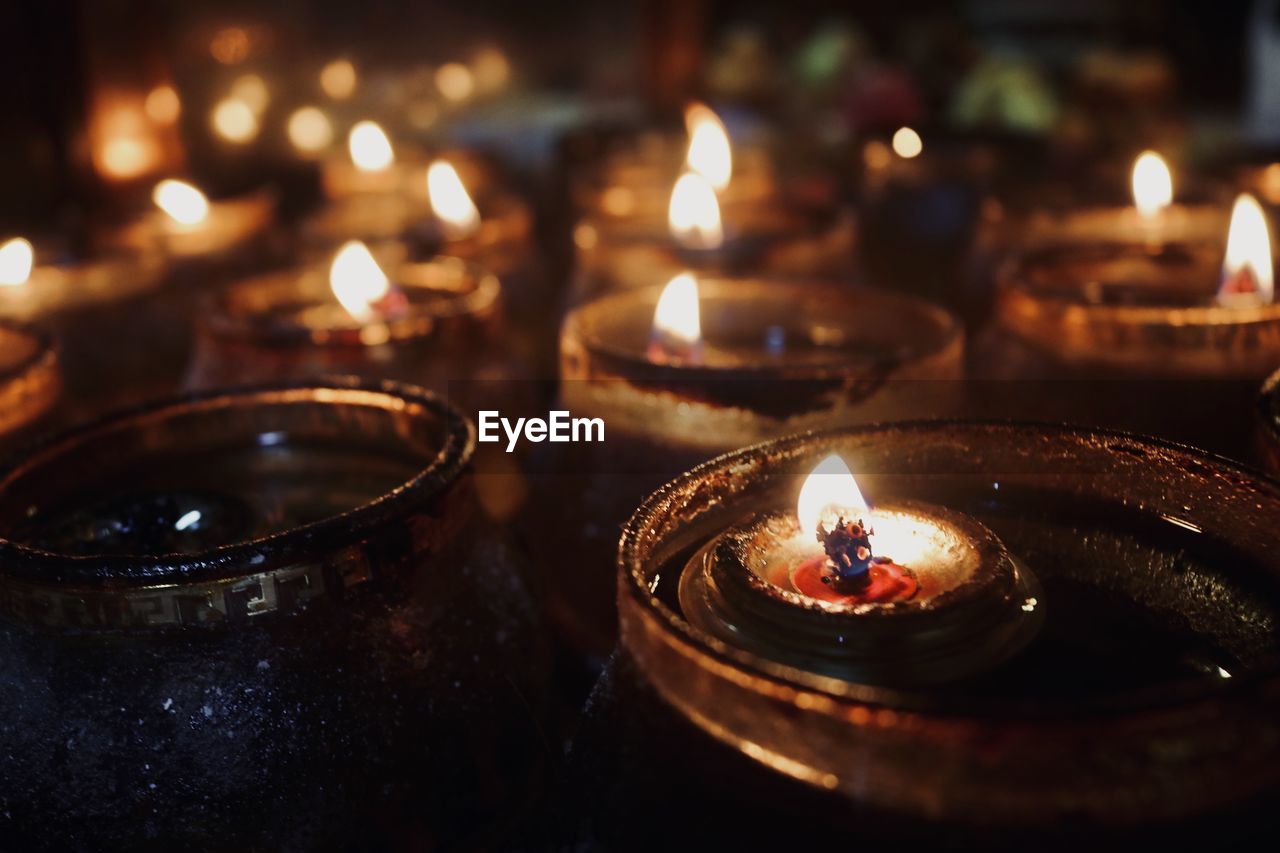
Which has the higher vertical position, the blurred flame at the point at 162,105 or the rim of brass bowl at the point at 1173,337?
the blurred flame at the point at 162,105

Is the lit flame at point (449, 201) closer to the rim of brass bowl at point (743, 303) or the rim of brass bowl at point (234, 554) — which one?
the rim of brass bowl at point (743, 303)

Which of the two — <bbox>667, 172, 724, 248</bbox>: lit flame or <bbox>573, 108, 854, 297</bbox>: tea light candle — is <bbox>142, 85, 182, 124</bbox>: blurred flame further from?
<bbox>667, 172, 724, 248</bbox>: lit flame

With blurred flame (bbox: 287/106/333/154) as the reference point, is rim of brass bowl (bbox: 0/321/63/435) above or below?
below

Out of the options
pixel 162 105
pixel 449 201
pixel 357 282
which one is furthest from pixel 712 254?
pixel 162 105

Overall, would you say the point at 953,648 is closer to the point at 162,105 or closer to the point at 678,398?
the point at 678,398

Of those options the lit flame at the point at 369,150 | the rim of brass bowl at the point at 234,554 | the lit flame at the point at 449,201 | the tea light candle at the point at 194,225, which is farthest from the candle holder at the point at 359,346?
the lit flame at the point at 369,150

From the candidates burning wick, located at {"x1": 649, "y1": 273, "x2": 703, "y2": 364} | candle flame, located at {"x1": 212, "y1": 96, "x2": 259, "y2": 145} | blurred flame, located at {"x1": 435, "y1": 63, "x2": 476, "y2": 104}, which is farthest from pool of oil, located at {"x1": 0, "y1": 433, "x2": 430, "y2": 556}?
blurred flame, located at {"x1": 435, "y1": 63, "x2": 476, "y2": 104}

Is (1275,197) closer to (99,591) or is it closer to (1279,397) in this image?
(1279,397)
